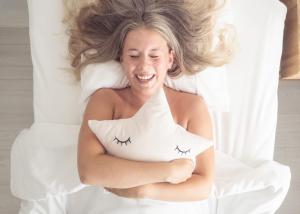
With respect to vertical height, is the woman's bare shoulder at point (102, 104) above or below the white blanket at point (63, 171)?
above

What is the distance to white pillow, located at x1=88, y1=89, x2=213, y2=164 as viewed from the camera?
3.05 feet

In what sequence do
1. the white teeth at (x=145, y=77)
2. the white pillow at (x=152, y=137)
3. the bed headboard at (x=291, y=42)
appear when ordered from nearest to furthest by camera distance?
the white pillow at (x=152, y=137), the white teeth at (x=145, y=77), the bed headboard at (x=291, y=42)

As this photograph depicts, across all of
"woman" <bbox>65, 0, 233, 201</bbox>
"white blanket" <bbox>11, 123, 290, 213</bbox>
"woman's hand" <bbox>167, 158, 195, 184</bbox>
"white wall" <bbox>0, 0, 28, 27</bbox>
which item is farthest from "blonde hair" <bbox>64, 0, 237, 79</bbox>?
"white wall" <bbox>0, 0, 28, 27</bbox>

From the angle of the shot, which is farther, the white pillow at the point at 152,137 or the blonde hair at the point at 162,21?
the blonde hair at the point at 162,21

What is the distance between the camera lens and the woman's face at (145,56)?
1010 millimetres

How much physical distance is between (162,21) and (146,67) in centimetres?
15

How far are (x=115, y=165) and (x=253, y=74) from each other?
24.0 inches

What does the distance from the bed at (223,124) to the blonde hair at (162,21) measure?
8 cm

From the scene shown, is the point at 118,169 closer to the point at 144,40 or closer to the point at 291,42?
the point at 144,40

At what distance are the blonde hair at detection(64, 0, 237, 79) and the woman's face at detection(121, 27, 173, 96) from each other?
52mm

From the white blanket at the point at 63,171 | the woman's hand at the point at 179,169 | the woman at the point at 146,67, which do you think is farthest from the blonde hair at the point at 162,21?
the woman's hand at the point at 179,169

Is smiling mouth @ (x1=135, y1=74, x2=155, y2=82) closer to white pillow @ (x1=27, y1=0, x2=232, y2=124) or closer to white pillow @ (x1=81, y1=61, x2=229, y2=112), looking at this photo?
white pillow @ (x1=81, y1=61, x2=229, y2=112)

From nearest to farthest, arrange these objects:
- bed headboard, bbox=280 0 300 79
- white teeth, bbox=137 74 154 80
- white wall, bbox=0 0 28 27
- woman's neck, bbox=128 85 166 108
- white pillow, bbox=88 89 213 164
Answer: white pillow, bbox=88 89 213 164 < white teeth, bbox=137 74 154 80 < woman's neck, bbox=128 85 166 108 < bed headboard, bbox=280 0 300 79 < white wall, bbox=0 0 28 27

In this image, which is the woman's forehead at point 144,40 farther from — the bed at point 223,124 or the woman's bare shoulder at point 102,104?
the bed at point 223,124
